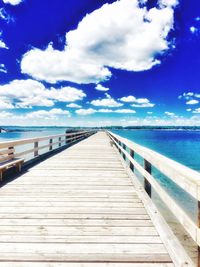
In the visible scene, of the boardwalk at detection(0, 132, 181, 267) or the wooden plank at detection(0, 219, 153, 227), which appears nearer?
the boardwalk at detection(0, 132, 181, 267)

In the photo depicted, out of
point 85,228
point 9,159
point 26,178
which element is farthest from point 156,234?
point 9,159

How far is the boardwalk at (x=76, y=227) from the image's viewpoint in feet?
9.30

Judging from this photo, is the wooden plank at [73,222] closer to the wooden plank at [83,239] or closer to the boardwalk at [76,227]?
the boardwalk at [76,227]

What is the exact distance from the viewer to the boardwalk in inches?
112

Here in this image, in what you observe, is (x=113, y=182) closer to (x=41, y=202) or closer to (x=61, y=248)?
(x=41, y=202)

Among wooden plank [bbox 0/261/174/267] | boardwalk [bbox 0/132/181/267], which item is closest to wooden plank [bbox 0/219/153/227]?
boardwalk [bbox 0/132/181/267]

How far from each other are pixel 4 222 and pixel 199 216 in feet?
9.48

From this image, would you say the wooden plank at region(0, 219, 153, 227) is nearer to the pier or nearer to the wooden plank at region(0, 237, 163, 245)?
the pier

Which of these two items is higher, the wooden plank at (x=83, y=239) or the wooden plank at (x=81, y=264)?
the wooden plank at (x=83, y=239)

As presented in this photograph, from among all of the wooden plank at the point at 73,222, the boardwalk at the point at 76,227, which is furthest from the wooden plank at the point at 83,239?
the wooden plank at the point at 73,222

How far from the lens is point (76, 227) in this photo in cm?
368

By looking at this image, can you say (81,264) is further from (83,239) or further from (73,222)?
(73,222)

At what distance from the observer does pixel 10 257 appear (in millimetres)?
2824

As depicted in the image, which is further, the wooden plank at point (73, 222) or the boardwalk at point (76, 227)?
the wooden plank at point (73, 222)
